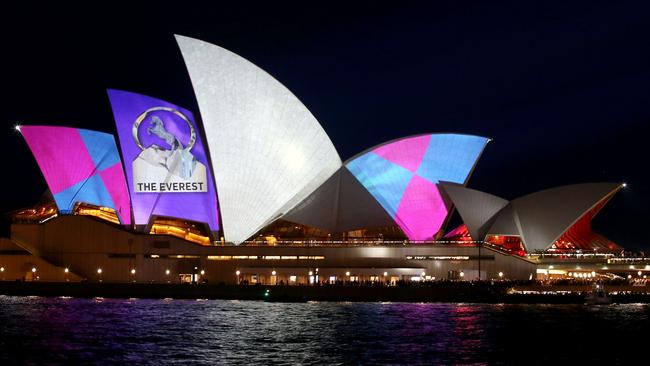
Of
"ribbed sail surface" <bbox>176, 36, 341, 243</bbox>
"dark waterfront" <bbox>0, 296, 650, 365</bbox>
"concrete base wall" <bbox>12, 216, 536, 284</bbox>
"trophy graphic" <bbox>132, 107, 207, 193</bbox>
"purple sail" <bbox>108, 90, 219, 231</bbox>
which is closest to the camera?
"dark waterfront" <bbox>0, 296, 650, 365</bbox>

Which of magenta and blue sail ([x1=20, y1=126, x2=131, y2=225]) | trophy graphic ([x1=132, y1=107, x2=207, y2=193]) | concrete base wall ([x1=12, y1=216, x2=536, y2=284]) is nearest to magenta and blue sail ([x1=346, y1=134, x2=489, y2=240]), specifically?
concrete base wall ([x1=12, y1=216, x2=536, y2=284])

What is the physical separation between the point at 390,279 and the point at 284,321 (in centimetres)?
2074

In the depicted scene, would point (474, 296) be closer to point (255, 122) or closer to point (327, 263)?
point (327, 263)

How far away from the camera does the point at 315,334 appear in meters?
34.7

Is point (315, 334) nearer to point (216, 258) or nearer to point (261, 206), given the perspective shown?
point (261, 206)

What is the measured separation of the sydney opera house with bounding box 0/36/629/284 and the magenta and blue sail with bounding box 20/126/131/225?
0.25 feet

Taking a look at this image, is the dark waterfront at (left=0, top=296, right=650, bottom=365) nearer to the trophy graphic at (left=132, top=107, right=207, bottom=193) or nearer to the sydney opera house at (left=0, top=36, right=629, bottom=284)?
the sydney opera house at (left=0, top=36, right=629, bottom=284)

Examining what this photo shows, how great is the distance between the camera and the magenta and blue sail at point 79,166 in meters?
61.9

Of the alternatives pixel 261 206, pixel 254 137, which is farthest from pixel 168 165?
pixel 254 137

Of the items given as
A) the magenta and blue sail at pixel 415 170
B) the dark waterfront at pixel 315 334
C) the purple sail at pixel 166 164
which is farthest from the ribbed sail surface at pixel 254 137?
the dark waterfront at pixel 315 334

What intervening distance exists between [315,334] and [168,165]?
29600 mm

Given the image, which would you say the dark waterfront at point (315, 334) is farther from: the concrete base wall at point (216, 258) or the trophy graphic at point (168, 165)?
the trophy graphic at point (168, 165)

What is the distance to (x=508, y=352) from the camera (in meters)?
30.7

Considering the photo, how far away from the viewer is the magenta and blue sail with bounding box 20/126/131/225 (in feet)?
203
